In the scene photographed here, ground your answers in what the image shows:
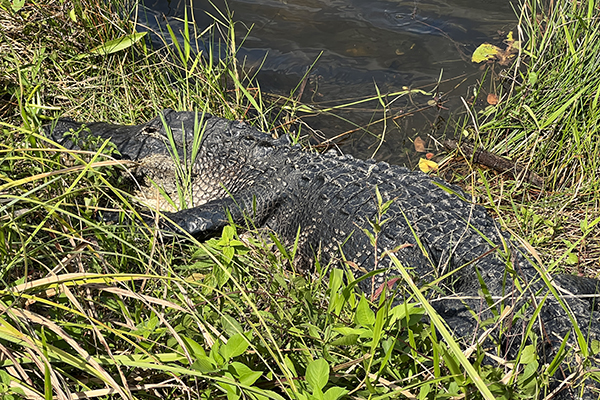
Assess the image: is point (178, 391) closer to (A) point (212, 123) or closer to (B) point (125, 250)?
(B) point (125, 250)

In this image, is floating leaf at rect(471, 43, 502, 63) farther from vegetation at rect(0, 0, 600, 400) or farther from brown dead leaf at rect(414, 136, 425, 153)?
brown dead leaf at rect(414, 136, 425, 153)

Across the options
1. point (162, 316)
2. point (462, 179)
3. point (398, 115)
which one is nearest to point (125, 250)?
point (162, 316)

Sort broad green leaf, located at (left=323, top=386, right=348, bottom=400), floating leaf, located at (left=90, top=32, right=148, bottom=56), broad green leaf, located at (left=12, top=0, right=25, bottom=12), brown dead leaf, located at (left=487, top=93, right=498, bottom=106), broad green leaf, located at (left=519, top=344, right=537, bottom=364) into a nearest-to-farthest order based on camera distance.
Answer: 1. broad green leaf, located at (left=323, top=386, right=348, bottom=400)
2. broad green leaf, located at (left=519, top=344, right=537, bottom=364)
3. broad green leaf, located at (left=12, top=0, right=25, bottom=12)
4. floating leaf, located at (left=90, top=32, right=148, bottom=56)
5. brown dead leaf, located at (left=487, top=93, right=498, bottom=106)

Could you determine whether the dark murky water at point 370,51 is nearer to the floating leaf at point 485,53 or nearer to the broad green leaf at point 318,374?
the floating leaf at point 485,53

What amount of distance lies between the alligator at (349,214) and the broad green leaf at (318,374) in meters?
0.59

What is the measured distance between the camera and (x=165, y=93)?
13.2ft

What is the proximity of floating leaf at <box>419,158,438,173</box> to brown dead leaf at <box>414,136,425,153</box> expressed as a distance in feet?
0.67

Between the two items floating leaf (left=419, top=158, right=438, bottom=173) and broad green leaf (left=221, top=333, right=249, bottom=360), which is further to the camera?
floating leaf (left=419, top=158, right=438, bottom=173)

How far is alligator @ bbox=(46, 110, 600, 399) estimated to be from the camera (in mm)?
2324

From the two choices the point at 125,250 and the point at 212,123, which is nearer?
the point at 125,250

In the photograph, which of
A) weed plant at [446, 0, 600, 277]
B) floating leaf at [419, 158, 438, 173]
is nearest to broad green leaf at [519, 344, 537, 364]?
weed plant at [446, 0, 600, 277]

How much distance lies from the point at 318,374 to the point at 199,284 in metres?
0.54

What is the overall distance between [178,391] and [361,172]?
1.80 meters

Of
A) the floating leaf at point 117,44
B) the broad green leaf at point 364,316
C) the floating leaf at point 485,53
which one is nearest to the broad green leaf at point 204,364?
the broad green leaf at point 364,316
